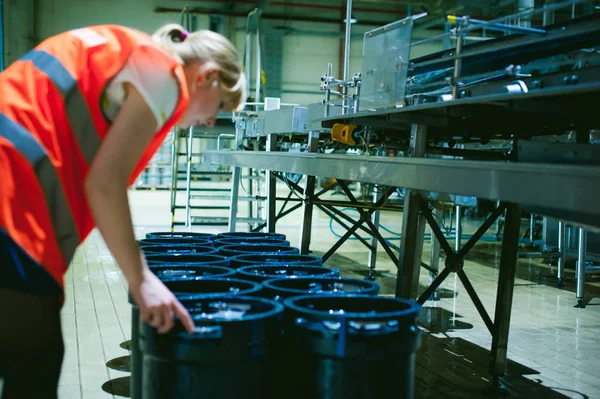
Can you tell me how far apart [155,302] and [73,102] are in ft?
1.61

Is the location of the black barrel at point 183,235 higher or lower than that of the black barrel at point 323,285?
lower

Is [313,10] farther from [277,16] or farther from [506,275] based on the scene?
[506,275]

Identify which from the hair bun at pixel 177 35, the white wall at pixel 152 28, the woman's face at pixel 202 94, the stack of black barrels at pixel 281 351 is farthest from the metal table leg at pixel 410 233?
the white wall at pixel 152 28

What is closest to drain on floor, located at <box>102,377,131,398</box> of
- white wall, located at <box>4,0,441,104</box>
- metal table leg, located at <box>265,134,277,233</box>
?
metal table leg, located at <box>265,134,277,233</box>

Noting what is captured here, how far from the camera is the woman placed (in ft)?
4.53

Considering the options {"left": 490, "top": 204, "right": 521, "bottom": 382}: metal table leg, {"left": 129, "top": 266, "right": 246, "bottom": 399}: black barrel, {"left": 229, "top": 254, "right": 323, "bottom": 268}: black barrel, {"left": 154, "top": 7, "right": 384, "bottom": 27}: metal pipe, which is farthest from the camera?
{"left": 154, "top": 7, "right": 384, "bottom": 27}: metal pipe

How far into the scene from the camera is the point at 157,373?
5.90 ft

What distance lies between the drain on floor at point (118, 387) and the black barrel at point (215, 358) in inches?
61.2

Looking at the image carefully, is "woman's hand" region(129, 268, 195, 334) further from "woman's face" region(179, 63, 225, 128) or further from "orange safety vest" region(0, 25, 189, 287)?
"woman's face" region(179, 63, 225, 128)

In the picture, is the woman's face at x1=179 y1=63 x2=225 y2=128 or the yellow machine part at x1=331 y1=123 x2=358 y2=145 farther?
the yellow machine part at x1=331 y1=123 x2=358 y2=145

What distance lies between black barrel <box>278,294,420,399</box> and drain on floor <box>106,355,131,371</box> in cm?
205

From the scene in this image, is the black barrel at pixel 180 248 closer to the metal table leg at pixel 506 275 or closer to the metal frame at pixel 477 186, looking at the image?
the metal frame at pixel 477 186

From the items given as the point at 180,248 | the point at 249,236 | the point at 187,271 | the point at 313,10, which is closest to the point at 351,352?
the point at 187,271

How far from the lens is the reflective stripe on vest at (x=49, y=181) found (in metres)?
1.38
